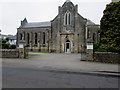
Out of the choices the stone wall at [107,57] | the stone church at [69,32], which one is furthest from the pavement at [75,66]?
the stone church at [69,32]

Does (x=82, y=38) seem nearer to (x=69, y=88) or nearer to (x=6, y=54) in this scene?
(x=6, y=54)

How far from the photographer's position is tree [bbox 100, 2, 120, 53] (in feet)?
37.9

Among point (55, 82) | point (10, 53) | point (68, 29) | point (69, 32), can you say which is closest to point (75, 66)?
point (55, 82)

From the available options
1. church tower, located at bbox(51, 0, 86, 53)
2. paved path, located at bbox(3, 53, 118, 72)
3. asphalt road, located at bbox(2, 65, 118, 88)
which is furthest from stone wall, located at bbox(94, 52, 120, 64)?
church tower, located at bbox(51, 0, 86, 53)

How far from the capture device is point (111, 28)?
39.9 feet

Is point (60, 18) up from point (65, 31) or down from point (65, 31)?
up

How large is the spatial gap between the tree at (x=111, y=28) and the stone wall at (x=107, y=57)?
918mm

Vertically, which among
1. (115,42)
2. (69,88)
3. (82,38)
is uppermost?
(82,38)

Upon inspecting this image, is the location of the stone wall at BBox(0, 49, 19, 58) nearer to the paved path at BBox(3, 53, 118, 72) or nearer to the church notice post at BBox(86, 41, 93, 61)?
the paved path at BBox(3, 53, 118, 72)

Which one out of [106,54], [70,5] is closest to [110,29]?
[106,54]

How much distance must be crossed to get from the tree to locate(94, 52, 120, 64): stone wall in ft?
3.01

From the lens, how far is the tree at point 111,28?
455 inches

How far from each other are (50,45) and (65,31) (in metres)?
5.35

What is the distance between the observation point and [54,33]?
89.4ft
